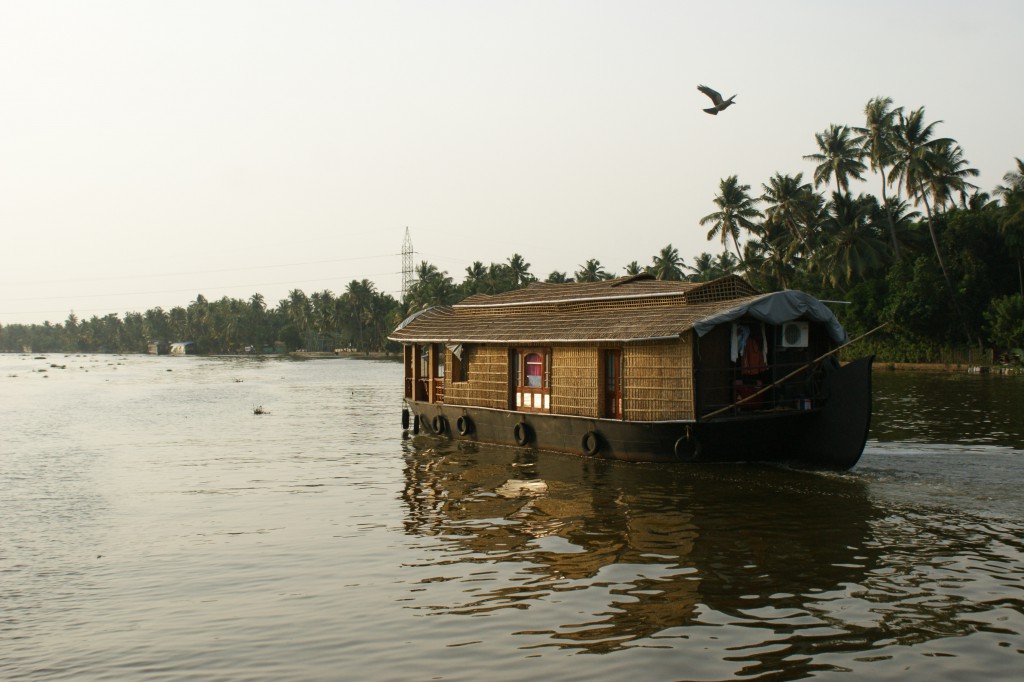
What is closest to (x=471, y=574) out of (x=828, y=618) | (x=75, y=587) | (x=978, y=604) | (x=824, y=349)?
(x=828, y=618)

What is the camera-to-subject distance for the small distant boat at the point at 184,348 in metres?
135

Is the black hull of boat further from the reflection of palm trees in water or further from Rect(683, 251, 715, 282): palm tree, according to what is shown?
Rect(683, 251, 715, 282): palm tree

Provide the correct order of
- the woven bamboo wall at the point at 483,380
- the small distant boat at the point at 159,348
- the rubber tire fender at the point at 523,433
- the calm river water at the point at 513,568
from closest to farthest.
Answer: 1. the calm river water at the point at 513,568
2. the rubber tire fender at the point at 523,433
3. the woven bamboo wall at the point at 483,380
4. the small distant boat at the point at 159,348

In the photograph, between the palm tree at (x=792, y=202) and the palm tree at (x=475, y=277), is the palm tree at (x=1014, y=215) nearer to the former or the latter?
the palm tree at (x=792, y=202)

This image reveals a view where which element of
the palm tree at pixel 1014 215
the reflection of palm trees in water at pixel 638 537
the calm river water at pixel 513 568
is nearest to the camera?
the calm river water at pixel 513 568

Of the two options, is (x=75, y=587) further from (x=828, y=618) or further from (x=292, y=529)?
(x=828, y=618)

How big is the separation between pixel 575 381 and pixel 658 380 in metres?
2.21

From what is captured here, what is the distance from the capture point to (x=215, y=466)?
18.3 metres

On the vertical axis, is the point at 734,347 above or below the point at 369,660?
above

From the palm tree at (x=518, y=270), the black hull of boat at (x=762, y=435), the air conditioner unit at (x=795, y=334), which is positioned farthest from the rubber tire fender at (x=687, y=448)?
the palm tree at (x=518, y=270)

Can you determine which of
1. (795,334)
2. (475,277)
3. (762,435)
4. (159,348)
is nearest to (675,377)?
(762,435)

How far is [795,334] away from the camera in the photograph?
52.5 feet

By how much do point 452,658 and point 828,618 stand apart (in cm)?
350

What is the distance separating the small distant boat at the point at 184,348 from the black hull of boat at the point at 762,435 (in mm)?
130011
